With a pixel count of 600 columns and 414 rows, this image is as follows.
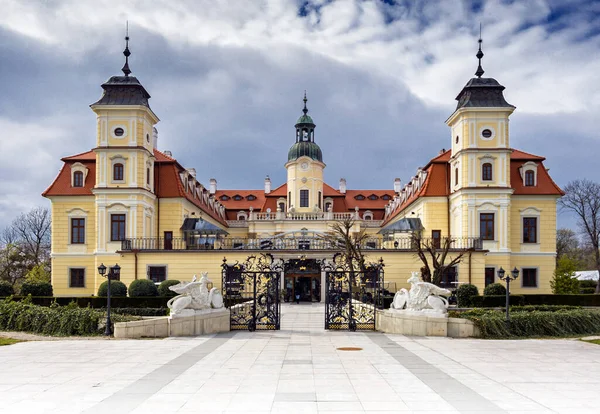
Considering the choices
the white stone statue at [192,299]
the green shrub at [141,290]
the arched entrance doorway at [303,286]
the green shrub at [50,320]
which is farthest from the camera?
the arched entrance doorway at [303,286]

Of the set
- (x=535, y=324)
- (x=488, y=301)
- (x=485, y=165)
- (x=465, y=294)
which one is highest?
(x=485, y=165)

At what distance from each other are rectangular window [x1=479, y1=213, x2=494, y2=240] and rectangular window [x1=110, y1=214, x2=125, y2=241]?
80.0 feet

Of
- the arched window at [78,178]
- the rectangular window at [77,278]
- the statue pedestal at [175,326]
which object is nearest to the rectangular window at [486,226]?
the statue pedestal at [175,326]

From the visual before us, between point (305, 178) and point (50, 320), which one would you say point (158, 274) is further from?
point (305, 178)

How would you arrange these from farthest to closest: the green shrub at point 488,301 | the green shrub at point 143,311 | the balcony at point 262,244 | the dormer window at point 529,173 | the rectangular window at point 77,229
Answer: the dormer window at point 529,173, the rectangular window at point 77,229, the balcony at point 262,244, the green shrub at point 488,301, the green shrub at point 143,311

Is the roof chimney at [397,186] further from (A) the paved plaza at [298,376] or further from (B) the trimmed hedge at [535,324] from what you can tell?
(A) the paved plaza at [298,376]

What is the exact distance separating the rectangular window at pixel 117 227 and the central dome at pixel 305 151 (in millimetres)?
23611

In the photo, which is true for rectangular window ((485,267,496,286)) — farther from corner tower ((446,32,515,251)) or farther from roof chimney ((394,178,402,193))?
roof chimney ((394,178,402,193))

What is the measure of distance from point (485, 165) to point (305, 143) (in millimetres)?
23262

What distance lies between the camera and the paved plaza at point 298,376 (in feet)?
31.2

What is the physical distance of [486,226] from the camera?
4216cm

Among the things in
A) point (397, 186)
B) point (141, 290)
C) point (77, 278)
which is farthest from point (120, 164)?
point (397, 186)

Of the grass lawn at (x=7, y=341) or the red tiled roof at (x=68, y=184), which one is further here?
the red tiled roof at (x=68, y=184)

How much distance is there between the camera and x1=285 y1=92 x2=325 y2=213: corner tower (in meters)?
60.8
